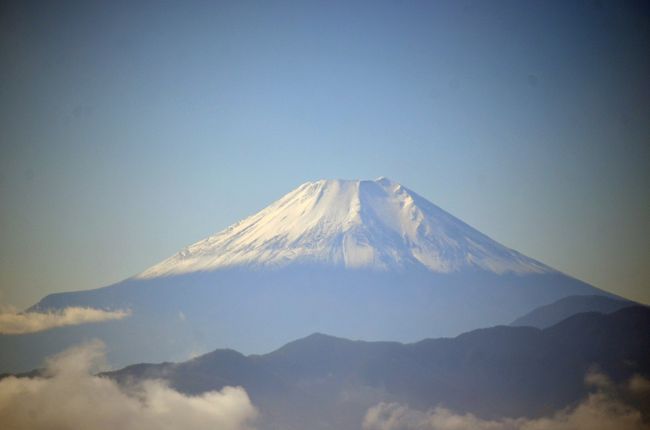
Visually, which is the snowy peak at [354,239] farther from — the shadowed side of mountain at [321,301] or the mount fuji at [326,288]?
the shadowed side of mountain at [321,301]

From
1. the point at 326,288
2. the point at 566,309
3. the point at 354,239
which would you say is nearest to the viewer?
the point at 566,309

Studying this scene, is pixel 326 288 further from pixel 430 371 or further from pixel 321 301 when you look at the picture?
pixel 430 371

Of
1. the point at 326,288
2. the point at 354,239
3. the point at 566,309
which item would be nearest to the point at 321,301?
the point at 326,288

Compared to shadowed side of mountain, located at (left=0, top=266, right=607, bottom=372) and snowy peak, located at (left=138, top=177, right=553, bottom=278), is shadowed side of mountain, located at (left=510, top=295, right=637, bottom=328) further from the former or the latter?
snowy peak, located at (left=138, top=177, right=553, bottom=278)

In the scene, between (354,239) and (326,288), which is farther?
(354,239)

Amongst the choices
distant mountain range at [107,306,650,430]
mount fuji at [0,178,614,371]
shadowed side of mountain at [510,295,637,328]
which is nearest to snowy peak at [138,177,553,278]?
mount fuji at [0,178,614,371]

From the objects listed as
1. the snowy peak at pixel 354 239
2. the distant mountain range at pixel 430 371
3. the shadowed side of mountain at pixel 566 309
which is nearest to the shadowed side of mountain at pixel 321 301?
the shadowed side of mountain at pixel 566 309
